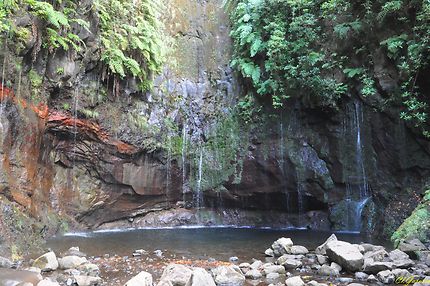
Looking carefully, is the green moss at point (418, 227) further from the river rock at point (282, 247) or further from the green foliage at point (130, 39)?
the green foliage at point (130, 39)

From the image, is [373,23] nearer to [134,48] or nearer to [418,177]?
[418,177]

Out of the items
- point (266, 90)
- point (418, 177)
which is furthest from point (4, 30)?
point (418, 177)

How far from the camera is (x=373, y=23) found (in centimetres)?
1205

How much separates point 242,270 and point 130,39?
907 cm

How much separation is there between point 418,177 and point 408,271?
5.65 meters

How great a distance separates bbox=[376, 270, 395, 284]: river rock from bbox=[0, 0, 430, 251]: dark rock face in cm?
544

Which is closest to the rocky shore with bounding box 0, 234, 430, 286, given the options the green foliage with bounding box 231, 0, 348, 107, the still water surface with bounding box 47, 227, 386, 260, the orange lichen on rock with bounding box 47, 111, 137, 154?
the still water surface with bounding box 47, 227, 386, 260

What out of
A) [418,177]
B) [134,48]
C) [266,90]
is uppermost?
[134,48]

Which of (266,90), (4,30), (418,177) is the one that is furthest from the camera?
(266,90)

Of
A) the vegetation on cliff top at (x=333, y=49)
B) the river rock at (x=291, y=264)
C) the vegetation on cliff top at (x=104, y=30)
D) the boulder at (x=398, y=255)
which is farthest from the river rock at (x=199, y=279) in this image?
the vegetation on cliff top at (x=333, y=49)

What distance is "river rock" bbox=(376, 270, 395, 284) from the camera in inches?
267

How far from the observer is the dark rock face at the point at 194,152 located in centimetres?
1188

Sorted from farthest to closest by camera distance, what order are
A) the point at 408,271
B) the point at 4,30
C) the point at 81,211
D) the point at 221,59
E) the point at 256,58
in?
the point at 221,59, the point at 256,58, the point at 81,211, the point at 4,30, the point at 408,271

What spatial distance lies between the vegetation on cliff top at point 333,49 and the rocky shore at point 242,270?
5074mm
